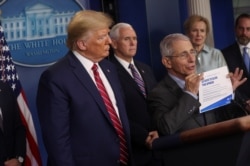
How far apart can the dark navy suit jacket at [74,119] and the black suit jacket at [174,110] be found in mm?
244

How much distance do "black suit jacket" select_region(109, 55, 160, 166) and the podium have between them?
1.07 meters

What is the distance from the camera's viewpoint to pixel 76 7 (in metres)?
3.81

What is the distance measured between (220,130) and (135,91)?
157cm

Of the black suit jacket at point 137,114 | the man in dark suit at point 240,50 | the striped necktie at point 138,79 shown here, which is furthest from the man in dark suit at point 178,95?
the man in dark suit at point 240,50

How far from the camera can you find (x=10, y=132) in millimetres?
2611

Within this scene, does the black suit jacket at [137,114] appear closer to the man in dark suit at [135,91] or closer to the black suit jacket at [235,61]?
the man in dark suit at [135,91]

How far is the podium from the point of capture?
1.36 metres

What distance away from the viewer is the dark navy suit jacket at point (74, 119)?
2158 mm

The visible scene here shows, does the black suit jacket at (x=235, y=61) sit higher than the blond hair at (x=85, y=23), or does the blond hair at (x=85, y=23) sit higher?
the blond hair at (x=85, y=23)

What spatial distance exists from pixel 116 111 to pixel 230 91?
22.6 inches

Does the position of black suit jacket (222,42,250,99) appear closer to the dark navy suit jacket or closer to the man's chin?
the man's chin

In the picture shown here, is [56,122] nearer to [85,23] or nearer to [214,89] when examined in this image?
[85,23]

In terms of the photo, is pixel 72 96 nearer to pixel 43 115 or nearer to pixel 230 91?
pixel 43 115

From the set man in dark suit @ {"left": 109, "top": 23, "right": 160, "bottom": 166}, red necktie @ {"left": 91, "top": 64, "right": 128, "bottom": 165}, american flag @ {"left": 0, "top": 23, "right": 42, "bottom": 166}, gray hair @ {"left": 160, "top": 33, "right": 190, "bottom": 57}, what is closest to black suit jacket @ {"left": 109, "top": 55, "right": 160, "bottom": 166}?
man in dark suit @ {"left": 109, "top": 23, "right": 160, "bottom": 166}
